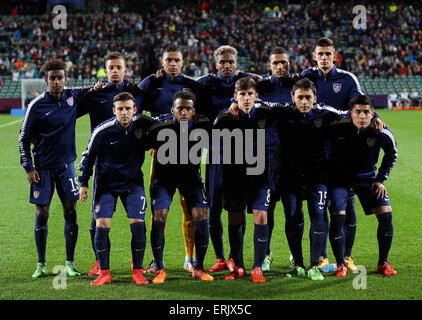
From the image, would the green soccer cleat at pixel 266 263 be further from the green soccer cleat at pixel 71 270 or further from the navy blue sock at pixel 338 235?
the green soccer cleat at pixel 71 270

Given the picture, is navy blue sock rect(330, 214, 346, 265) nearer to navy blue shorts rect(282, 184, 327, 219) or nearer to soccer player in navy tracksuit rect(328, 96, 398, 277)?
soccer player in navy tracksuit rect(328, 96, 398, 277)

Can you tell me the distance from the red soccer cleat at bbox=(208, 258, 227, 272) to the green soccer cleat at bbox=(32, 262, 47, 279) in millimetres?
1635

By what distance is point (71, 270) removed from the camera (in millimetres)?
5812

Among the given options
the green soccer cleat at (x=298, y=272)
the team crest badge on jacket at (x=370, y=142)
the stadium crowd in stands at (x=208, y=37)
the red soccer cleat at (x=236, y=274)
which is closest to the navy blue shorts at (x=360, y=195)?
the team crest badge on jacket at (x=370, y=142)

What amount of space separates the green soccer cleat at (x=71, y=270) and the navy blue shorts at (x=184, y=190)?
1010 millimetres

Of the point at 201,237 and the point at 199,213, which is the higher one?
the point at 199,213

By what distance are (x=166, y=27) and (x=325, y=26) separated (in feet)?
33.9

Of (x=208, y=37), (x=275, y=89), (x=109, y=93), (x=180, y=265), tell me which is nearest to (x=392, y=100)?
(x=208, y=37)

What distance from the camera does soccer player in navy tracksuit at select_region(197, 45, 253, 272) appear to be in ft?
19.5

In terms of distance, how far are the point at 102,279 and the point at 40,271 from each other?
76cm

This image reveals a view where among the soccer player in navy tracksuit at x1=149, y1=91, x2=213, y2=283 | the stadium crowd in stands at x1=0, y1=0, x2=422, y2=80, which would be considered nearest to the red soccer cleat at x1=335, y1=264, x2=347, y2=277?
the soccer player in navy tracksuit at x1=149, y1=91, x2=213, y2=283

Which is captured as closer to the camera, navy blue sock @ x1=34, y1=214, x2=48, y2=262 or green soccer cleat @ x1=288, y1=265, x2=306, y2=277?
green soccer cleat @ x1=288, y1=265, x2=306, y2=277

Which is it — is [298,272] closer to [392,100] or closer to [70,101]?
[70,101]

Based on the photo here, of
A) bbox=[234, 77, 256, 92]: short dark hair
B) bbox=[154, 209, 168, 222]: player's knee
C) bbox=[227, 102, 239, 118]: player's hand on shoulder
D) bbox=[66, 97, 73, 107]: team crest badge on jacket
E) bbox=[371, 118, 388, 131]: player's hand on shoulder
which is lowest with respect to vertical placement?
bbox=[154, 209, 168, 222]: player's knee
